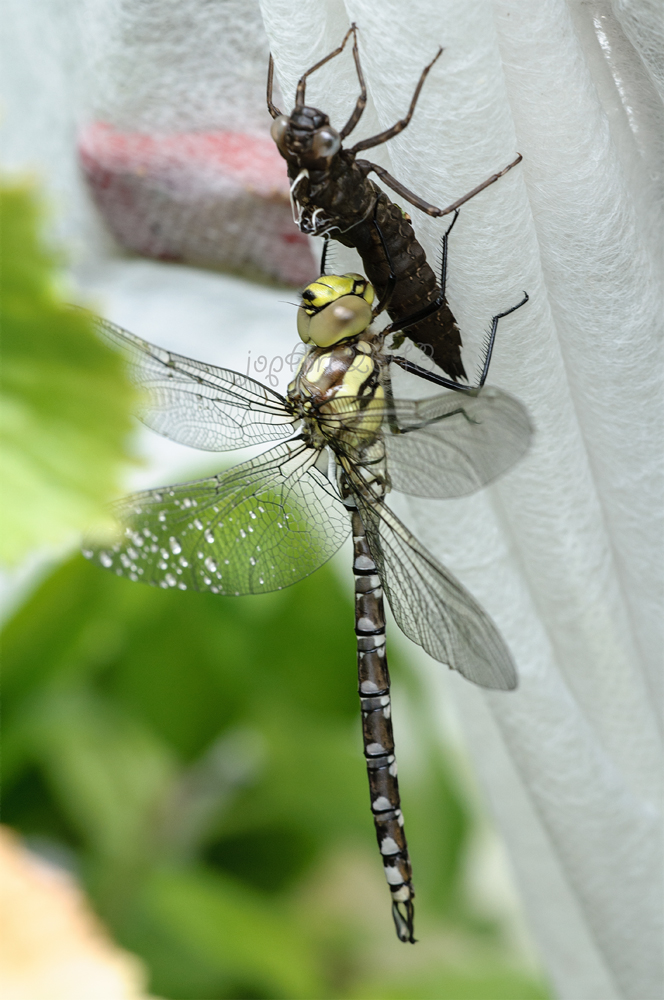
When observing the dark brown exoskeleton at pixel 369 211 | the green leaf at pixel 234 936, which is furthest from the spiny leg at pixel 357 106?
the green leaf at pixel 234 936

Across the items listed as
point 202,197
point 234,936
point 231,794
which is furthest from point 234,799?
point 202,197

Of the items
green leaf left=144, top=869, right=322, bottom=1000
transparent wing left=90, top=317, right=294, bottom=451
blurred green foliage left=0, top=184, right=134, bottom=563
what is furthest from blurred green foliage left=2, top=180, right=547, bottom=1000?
transparent wing left=90, top=317, right=294, bottom=451

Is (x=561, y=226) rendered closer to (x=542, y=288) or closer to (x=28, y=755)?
(x=542, y=288)

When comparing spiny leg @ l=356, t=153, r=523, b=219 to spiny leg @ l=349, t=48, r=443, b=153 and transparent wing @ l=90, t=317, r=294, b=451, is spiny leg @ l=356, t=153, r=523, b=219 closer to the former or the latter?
spiny leg @ l=349, t=48, r=443, b=153

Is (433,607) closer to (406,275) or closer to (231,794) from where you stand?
(406,275)

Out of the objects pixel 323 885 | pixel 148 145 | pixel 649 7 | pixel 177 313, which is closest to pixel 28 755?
pixel 323 885

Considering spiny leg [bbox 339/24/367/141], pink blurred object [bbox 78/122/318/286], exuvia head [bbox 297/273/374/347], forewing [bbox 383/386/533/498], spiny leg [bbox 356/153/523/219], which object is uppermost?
pink blurred object [bbox 78/122/318/286]
